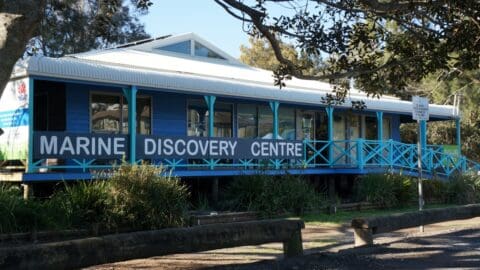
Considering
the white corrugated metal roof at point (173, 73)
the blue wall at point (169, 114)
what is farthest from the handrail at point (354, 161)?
the white corrugated metal roof at point (173, 73)

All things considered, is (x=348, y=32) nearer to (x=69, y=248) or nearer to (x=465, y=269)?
(x=465, y=269)

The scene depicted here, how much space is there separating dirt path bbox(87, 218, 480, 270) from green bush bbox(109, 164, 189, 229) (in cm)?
224

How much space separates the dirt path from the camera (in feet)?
28.2

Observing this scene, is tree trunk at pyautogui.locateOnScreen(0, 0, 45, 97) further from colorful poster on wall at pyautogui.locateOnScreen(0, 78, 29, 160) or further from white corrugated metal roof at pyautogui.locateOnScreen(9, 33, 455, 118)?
colorful poster on wall at pyautogui.locateOnScreen(0, 78, 29, 160)

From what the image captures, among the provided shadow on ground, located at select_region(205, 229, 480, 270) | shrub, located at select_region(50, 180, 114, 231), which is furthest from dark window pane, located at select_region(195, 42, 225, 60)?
shadow on ground, located at select_region(205, 229, 480, 270)

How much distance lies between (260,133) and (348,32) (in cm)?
1205

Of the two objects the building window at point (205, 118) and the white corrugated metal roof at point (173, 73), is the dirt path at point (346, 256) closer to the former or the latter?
the white corrugated metal roof at point (173, 73)

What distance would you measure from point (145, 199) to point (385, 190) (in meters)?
8.46

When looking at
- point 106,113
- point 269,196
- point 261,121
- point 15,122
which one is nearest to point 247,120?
point 261,121

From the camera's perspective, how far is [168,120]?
731 inches

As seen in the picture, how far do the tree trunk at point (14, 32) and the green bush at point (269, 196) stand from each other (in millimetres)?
10257

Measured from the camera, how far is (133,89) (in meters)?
15.6

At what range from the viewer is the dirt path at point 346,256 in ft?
28.2

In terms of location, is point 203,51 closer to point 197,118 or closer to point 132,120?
point 197,118
